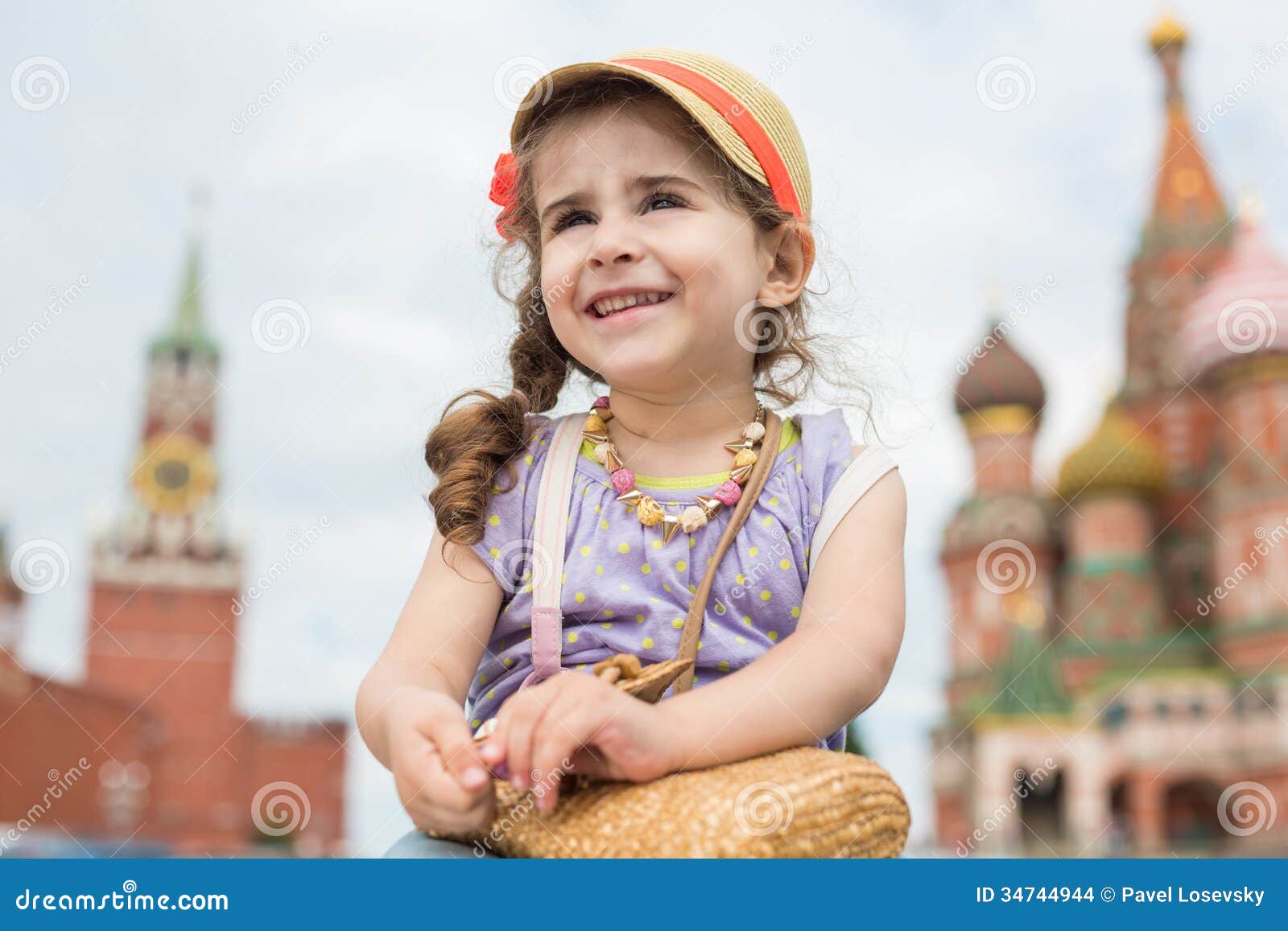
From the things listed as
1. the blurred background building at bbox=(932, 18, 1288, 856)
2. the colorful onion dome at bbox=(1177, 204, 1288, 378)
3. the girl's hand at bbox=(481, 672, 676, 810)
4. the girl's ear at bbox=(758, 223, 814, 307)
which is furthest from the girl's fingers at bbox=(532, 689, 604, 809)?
the colorful onion dome at bbox=(1177, 204, 1288, 378)

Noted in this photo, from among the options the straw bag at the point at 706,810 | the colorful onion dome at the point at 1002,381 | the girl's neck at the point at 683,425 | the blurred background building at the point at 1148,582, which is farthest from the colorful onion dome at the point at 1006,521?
the straw bag at the point at 706,810

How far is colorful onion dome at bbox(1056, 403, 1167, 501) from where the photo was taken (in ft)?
66.8

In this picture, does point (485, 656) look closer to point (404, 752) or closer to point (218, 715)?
point (404, 752)

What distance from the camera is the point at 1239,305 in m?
20.4

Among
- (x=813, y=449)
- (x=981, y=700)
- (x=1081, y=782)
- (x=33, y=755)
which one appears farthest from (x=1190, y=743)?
(x=33, y=755)

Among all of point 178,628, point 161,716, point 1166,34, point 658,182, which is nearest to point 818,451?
point 658,182

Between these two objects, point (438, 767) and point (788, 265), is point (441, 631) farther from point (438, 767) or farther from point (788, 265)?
point (788, 265)

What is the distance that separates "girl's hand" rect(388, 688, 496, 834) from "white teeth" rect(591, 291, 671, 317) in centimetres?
42

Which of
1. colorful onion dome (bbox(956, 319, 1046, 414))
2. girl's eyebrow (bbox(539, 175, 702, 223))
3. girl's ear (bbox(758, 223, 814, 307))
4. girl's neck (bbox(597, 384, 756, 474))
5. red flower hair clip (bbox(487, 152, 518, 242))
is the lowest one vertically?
girl's neck (bbox(597, 384, 756, 474))

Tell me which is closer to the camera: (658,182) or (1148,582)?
(658,182)

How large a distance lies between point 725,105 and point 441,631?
0.56 metres

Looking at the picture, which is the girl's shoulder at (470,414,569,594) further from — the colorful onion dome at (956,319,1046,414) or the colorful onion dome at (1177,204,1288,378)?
the colorful onion dome at (956,319,1046,414)

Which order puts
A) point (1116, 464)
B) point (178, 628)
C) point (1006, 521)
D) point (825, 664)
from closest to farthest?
point (825, 664), point (1116, 464), point (1006, 521), point (178, 628)

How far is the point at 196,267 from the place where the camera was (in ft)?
122
